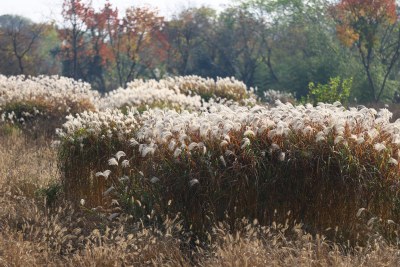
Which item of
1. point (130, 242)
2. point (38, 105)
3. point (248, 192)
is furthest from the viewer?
point (38, 105)

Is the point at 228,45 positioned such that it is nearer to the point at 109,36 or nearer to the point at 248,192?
the point at 109,36

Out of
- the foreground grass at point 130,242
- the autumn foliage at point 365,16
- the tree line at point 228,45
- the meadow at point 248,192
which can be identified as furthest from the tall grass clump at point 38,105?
the tree line at point 228,45

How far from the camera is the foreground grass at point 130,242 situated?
207 inches

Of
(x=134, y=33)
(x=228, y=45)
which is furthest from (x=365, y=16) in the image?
(x=134, y=33)

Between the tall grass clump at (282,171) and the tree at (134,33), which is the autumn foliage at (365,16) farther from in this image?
the tall grass clump at (282,171)

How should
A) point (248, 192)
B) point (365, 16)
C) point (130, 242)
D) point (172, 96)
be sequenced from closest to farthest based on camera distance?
point (130, 242)
point (248, 192)
point (172, 96)
point (365, 16)

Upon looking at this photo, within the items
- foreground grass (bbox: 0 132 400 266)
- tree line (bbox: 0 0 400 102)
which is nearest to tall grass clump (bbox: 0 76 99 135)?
foreground grass (bbox: 0 132 400 266)

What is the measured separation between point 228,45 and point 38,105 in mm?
25663

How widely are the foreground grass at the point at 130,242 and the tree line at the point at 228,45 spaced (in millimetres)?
27226

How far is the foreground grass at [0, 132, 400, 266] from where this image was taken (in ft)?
17.3

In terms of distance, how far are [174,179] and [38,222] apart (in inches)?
64.8

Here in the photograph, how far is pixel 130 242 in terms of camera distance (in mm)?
5723

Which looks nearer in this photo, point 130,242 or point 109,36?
point 130,242

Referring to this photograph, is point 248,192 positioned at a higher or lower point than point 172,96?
lower
